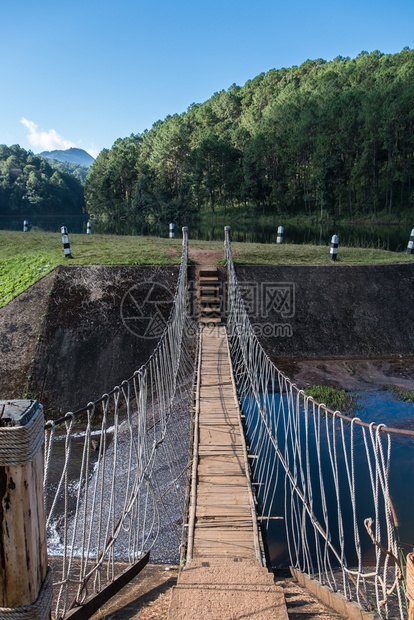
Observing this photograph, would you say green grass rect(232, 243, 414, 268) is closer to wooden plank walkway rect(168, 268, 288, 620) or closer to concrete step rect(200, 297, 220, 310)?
concrete step rect(200, 297, 220, 310)

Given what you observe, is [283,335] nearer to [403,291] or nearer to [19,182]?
[403,291]

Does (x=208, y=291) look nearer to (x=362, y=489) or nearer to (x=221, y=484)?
(x=362, y=489)

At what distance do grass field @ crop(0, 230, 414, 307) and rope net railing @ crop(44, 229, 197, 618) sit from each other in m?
3.03

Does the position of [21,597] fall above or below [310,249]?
below

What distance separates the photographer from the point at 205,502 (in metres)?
4.21

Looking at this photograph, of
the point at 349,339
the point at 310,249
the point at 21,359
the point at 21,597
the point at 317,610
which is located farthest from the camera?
the point at 310,249

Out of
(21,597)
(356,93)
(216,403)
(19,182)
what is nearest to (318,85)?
(356,93)

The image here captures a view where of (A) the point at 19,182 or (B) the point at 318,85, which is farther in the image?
(A) the point at 19,182

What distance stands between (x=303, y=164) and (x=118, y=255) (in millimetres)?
40552

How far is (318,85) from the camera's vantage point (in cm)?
6059

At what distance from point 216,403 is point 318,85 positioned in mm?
65467

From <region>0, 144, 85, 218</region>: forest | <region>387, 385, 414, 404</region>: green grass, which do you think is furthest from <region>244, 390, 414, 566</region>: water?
<region>0, 144, 85, 218</region>: forest

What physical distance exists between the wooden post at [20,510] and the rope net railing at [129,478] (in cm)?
125

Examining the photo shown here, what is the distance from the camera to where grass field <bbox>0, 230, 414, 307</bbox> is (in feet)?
36.3
